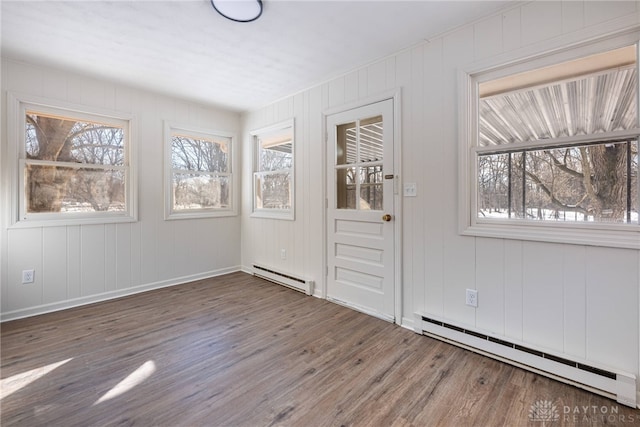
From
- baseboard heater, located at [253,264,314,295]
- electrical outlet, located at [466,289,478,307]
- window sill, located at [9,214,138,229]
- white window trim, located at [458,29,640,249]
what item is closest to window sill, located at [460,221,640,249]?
white window trim, located at [458,29,640,249]

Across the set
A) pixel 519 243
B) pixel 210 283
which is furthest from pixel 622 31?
pixel 210 283

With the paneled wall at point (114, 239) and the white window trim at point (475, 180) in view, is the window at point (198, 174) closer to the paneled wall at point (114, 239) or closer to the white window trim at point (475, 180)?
the paneled wall at point (114, 239)

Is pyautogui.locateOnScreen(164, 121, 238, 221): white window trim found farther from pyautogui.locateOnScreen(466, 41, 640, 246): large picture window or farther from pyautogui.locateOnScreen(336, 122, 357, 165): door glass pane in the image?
pyautogui.locateOnScreen(466, 41, 640, 246): large picture window

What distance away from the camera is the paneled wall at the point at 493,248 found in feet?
5.68

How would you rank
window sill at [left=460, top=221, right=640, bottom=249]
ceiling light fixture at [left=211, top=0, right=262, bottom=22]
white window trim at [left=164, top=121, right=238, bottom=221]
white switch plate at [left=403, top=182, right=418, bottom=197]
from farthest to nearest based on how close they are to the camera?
white window trim at [left=164, top=121, right=238, bottom=221]
white switch plate at [left=403, top=182, right=418, bottom=197]
ceiling light fixture at [left=211, top=0, right=262, bottom=22]
window sill at [left=460, top=221, right=640, bottom=249]

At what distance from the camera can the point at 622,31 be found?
1.69 metres

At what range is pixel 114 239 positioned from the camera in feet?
11.2

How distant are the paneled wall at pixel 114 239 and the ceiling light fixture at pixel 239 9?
215cm

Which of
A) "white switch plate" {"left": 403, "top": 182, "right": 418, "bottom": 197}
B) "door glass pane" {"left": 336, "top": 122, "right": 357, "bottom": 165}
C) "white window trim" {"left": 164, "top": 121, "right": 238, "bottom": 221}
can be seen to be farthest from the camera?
"white window trim" {"left": 164, "top": 121, "right": 238, "bottom": 221}

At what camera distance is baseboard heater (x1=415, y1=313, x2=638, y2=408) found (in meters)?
1.64

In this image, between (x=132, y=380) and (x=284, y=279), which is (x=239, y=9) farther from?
(x=284, y=279)

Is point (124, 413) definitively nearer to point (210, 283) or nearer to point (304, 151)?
point (210, 283)

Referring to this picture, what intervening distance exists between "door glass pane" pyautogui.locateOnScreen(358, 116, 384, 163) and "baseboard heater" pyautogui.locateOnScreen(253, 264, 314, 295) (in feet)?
5.34

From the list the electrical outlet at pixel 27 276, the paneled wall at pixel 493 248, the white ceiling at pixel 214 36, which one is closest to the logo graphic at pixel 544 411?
the paneled wall at pixel 493 248
